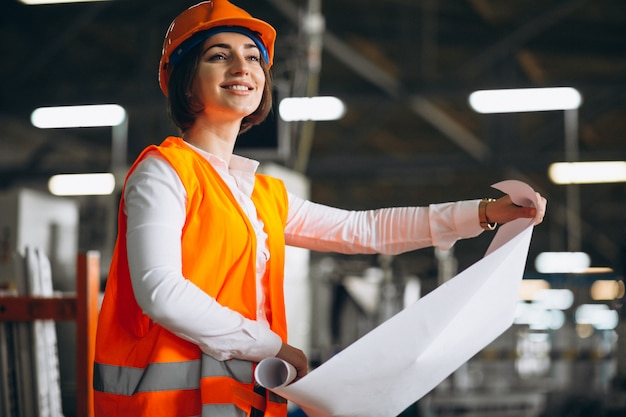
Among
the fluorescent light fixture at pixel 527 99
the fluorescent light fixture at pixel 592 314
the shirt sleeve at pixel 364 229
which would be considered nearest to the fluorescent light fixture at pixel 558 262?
the fluorescent light fixture at pixel 592 314

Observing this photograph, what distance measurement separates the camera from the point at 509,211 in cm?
206

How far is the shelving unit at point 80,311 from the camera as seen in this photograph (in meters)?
2.88

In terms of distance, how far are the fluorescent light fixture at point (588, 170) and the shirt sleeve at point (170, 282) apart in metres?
11.8

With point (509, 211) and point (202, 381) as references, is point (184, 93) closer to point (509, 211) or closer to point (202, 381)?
point (202, 381)

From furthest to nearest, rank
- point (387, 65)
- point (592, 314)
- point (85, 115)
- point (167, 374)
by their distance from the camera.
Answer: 1. point (592, 314)
2. point (387, 65)
3. point (85, 115)
4. point (167, 374)

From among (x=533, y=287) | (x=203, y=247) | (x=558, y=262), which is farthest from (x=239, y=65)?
(x=533, y=287)

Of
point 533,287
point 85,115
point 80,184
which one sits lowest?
point 533,287

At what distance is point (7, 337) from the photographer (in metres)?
3.05

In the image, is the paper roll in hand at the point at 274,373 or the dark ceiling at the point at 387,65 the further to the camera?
the dark ceiling at the point at 387,65

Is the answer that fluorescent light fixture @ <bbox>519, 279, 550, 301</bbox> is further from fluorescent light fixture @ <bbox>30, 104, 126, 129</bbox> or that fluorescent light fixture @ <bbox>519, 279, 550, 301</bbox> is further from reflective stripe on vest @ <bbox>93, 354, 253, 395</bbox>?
reflective stripe on vest @ <bbox>93, 354, 253, 395</bbox>

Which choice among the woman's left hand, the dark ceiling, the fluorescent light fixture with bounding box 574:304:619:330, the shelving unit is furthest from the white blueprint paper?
the fluorescent light fixture with bounding box 574:304:619:330

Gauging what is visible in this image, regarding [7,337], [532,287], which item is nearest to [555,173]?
[7,337]

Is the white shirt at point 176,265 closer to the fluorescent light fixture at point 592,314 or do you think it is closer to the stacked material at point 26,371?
the stacked material at point 26,371

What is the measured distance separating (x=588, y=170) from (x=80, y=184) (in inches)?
319
